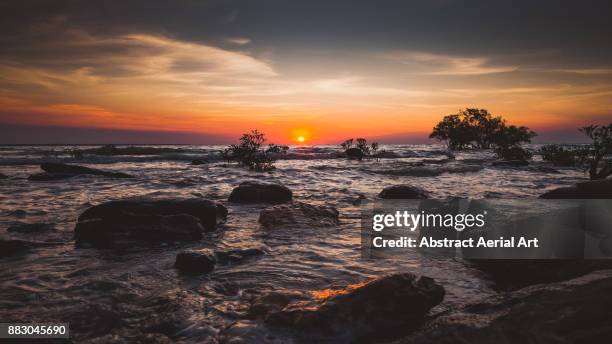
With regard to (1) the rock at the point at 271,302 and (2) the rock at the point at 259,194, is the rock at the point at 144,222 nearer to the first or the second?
(1) the rock at the point at 271,302

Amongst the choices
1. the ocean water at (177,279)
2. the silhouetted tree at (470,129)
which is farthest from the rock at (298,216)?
the silhouetted tree at (470,129)

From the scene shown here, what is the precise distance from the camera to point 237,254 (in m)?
5.91

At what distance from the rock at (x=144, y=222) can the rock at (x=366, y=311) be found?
411cm

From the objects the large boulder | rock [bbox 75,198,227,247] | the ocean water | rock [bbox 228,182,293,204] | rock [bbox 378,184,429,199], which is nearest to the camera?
the ocean water

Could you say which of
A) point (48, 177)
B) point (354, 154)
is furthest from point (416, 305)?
point (354, 154)

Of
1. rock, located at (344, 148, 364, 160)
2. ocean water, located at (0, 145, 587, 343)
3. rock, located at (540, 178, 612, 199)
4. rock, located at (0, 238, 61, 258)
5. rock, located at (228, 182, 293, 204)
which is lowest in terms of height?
ocean water, located at (0, 145, 587, 343)

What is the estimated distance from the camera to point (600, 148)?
1568 centimetres

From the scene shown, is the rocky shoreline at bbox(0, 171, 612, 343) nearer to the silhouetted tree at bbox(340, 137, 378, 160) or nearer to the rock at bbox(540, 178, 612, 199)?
the rock at bbox(540, 178, 612, 199)

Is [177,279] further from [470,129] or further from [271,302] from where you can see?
[470,129]

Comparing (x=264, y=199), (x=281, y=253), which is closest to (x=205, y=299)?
(x=281, y=253)

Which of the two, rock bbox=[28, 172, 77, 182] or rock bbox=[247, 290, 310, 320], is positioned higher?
rock bbox=[28, 172, 77, 182]

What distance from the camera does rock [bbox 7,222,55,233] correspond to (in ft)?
24.0

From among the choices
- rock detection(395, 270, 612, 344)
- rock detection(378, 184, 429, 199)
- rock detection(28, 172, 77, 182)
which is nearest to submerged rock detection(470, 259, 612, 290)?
rock detection(395, 270, 612, 344)

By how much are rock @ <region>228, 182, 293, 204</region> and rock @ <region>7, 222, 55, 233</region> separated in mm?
5324
